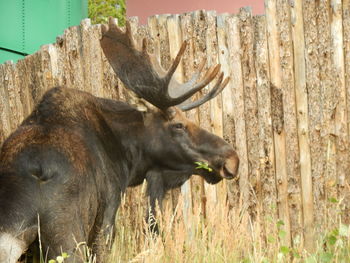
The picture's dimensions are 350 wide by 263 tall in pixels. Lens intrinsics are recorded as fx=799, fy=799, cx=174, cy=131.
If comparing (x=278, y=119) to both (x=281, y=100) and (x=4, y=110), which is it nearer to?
(x=281, y=100)

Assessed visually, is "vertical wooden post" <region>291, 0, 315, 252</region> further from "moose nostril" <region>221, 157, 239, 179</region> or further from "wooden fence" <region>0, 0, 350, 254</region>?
"moose nostril" <region>221, 157, 239, 179</region>

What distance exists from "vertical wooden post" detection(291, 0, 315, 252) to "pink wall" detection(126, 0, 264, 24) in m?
9.81

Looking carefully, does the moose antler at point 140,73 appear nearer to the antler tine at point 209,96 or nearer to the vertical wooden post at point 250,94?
the antler tine at point 209,96

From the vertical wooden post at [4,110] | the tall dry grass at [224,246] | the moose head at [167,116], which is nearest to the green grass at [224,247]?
the tall dry grass at [224,246]

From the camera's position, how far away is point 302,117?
7418 mm

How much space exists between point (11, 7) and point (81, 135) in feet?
20.8

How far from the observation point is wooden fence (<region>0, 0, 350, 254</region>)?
7309 millimetres

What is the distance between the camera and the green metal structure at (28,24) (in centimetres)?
1151

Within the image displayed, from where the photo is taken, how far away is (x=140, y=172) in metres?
6.61

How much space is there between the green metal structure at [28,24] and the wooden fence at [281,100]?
4133 mm

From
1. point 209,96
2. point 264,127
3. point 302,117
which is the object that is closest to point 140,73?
point 209,96

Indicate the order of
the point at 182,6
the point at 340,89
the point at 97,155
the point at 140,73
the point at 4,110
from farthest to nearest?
the point at 182,6, the point at 4,110, the point at 340,89, the point at 140,73, the point at 97,155

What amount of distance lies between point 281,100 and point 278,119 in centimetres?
18

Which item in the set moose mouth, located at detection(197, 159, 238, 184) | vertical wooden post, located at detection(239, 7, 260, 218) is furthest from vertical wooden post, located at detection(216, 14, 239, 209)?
moose mouth, located at detection(197, 159, 238, 184)
